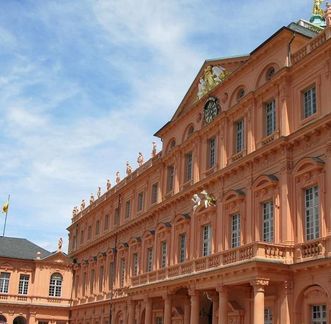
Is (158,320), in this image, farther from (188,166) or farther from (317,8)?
(317,8)

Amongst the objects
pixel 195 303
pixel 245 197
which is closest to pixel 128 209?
pixel 195 303

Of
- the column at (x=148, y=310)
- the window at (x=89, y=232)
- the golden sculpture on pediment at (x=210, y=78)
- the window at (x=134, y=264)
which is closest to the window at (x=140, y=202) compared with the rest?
the window at (x=134, y=264)

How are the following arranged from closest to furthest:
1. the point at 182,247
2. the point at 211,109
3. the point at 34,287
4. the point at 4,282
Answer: the point at 211,109 → the point at 182,247 → the point at 4,282 → the point at 34,287

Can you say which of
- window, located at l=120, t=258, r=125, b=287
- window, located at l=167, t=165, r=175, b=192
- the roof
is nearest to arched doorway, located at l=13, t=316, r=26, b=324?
the roof

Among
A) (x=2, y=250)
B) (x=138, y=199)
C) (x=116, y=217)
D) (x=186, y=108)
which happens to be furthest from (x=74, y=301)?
(x=186, y=108)

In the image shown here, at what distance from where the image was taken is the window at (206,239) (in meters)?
30.4

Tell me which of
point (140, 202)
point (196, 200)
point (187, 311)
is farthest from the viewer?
point (140, 202)

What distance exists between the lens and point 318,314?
22.2m

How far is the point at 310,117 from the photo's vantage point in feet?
79.7

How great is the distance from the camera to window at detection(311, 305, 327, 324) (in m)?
21.9

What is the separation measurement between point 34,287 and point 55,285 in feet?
7.31

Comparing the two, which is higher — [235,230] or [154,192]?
[154,192]

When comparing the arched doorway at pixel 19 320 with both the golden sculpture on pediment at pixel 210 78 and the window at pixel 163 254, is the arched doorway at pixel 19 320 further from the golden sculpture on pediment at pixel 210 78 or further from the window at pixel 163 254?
the golden sculpture on pediment at pixel 210 78

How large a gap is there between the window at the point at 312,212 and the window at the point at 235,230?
15.5 ft
